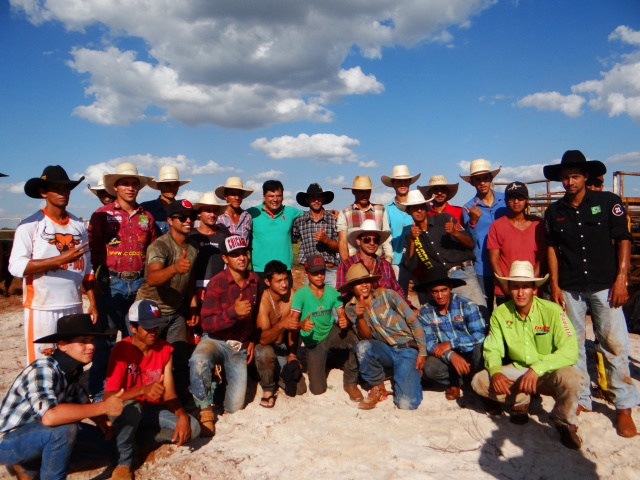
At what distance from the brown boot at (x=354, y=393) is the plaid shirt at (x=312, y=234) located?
1.85 meters

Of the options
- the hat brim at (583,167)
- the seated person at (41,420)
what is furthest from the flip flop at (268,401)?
the hat brim at (583,167)

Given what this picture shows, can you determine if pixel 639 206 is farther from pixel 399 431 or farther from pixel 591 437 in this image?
pixel 399 431

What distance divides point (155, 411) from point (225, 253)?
1.95 metres

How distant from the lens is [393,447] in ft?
14.3

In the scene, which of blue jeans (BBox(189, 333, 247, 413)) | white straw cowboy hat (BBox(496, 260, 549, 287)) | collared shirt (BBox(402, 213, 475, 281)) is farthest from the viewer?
collared shirt (BBox(402, 213, 475, 281))

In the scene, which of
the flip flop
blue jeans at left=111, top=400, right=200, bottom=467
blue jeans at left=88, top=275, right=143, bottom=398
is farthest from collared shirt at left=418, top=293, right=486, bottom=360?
blue jeans at left=88, top=275, right=143, bottom=398

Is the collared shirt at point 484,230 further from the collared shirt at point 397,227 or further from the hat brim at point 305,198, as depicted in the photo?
the hat brim at point 305,198

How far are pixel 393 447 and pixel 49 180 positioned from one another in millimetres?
4294

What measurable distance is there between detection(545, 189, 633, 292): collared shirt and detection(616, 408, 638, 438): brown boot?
1.25 m

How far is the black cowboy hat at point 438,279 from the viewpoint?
17.5 feet

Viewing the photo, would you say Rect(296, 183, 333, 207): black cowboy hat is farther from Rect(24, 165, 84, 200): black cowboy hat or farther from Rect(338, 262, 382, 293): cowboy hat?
Rect(24, 165, 84, 200): black cowboy hat

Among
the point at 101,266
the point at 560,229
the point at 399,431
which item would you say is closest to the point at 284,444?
the point at 399,431

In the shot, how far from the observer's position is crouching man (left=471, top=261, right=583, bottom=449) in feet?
14.1

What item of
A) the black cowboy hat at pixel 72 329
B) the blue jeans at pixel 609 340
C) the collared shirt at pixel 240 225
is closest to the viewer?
the black cowboy hat at pixel 72 329
